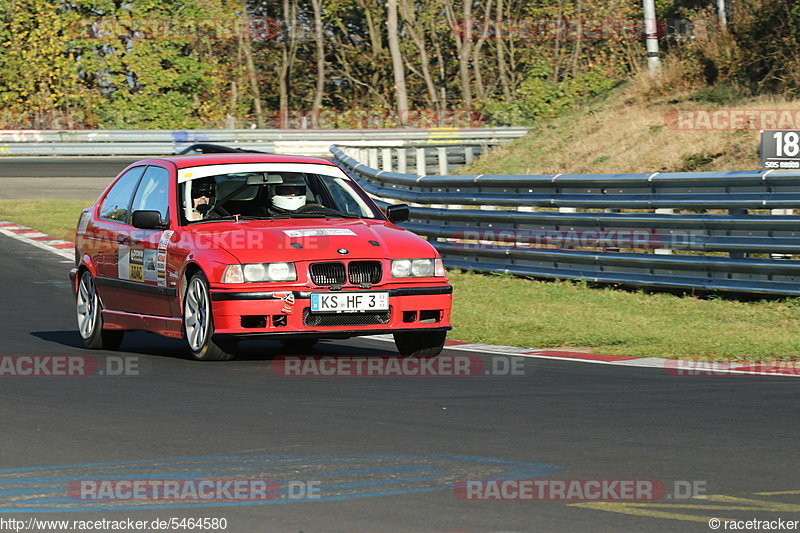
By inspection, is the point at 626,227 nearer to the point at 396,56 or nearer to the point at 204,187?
the point at 204,187

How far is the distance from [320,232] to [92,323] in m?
2.46

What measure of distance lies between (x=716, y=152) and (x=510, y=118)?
84.4 feet

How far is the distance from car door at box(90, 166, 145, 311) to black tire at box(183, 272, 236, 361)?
3.73ft

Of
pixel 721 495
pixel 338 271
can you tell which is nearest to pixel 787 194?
pixel 338 271

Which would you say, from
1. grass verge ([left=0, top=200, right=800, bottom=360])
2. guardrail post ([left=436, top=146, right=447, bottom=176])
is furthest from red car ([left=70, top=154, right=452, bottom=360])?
guardrail post ([left=436, top=146, right=447, bottom=176])

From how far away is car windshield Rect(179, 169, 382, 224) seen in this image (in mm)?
11055

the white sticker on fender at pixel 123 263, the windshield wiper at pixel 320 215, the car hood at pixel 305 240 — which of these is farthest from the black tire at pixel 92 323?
the windshield wiper at pixel 320 215

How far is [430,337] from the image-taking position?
10.8 meters

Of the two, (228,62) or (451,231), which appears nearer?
(451,231)

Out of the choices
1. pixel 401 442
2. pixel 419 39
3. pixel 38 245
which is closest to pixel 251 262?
pixel 401 442

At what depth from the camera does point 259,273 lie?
394 inches

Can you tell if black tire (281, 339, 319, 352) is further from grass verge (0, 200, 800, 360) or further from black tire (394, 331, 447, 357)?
grass verge (0, 200, 800, 360)

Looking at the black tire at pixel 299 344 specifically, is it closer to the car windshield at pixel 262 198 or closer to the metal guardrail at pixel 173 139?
the car windshield at pixel 262 198

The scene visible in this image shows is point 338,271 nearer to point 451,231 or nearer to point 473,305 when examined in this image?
point 473,305
